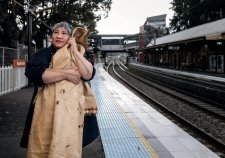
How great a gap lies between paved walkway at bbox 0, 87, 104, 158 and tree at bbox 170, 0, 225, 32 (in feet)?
155

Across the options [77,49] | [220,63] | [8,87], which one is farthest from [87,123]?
[220,63]

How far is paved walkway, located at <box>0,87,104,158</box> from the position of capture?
5875 millimetres

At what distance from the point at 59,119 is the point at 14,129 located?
18.9ft

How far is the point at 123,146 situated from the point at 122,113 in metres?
4.34

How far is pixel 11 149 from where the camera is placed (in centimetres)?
602

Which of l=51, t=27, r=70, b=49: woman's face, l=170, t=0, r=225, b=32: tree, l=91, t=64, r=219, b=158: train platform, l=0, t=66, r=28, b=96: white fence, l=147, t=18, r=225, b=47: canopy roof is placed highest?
l=170, t=0, r=225, b=32: tree

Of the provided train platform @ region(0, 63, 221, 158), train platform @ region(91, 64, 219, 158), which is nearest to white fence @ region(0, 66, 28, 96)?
train platform @ region(0, 63, 221, 158)

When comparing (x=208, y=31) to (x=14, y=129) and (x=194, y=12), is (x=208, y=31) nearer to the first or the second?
(x=14, y=129)

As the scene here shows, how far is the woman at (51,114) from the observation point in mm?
2564

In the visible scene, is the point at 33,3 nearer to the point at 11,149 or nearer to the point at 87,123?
the point at 11,149

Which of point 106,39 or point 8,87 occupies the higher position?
point 106,39

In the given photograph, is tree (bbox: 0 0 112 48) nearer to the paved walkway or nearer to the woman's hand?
the paved walkway

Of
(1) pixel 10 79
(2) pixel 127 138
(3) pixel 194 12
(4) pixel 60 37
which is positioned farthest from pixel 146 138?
(3) pixel 194 12

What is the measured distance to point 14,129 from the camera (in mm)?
7980
